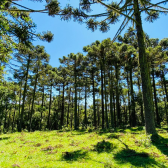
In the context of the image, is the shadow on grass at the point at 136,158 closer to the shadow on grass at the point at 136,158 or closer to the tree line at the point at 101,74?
the shadow on grass at the point at 136,158

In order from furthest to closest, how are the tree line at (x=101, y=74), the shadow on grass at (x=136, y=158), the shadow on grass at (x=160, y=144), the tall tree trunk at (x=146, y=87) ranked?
the tree line at (x=101, y=74) → the tall tree trunk at (x=146, y=87) → the shadow on grass at (x=160, y=144) → the shadow on grass at (x=136, y=158)

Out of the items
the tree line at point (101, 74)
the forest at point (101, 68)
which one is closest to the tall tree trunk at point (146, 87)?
the forest at point (101, 68)

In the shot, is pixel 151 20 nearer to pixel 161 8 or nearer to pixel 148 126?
pixel 161 8

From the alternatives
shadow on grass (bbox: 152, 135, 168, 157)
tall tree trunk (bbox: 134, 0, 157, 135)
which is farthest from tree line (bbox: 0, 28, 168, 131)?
shadow on grass (bbox: 152, 135, 168, 157)

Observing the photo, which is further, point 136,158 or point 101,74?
point 101,74

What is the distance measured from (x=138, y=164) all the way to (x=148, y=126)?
342cm

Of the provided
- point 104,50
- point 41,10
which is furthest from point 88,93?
point 41,10

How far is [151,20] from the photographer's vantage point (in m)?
10.5

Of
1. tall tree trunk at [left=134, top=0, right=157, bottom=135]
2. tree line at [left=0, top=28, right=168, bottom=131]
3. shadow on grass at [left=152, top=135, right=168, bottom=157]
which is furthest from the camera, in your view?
tree line at [left=0, top=28, right=168, bottom=131]

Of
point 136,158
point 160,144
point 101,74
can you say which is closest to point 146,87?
point 160,144

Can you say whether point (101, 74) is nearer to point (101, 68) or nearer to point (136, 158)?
point (101, 68)

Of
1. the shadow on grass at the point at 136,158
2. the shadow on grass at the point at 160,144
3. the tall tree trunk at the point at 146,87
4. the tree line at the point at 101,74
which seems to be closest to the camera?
the shadow on grass at the point at 136,158

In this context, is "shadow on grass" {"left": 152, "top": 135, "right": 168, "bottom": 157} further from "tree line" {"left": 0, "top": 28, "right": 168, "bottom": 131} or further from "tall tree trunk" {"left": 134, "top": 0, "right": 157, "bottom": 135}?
"tree line" {"left": 0, "top": 28, "right": 168, "bottom": 131}

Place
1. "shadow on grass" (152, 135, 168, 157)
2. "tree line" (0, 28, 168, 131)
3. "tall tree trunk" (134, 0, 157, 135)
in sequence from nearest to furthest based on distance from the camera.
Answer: "shadow on grass" (152, 135, 168, 157)
"tall tree trunk" (134, 0, 157, 135)
"tree line" (0, 28, 168, 131)
